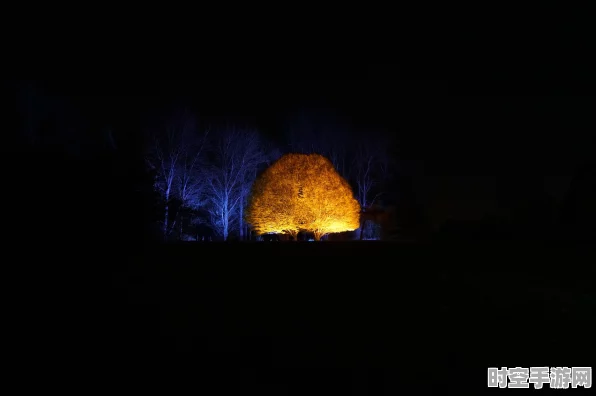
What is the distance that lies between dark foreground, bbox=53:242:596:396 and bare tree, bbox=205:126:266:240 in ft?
68.0

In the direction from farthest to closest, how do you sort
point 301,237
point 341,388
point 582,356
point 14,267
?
point 301,237, point 14,267, point 582,356, point 341,388

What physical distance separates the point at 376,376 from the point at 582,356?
8.58ft

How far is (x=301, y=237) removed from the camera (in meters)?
26.5

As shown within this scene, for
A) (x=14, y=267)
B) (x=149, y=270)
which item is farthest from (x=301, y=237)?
(x=14, y=267)

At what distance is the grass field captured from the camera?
170 inches

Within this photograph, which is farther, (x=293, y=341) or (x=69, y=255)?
(x=69, y=255)

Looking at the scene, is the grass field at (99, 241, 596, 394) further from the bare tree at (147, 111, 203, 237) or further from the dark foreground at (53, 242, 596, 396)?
the bare tree at (147, 111, 203, 237)

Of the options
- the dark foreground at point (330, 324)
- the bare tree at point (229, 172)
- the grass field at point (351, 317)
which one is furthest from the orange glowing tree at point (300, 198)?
the dark foreground at point (330, 324)

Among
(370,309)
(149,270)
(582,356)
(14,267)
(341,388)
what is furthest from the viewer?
(149,270)

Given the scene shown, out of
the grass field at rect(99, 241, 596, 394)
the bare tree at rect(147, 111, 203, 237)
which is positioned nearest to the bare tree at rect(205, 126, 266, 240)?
the bare tree at rect(147, 111, 203, 237)

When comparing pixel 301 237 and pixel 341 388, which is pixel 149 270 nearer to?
pixel 341 388

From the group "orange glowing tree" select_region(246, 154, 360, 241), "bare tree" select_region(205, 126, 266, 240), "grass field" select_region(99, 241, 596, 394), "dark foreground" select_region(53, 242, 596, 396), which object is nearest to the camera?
"dark foreground" select_region(53, 242, 596, 396)

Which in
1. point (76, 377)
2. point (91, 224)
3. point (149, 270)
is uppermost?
point (91, 224)

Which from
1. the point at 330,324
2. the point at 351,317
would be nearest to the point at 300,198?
the point at 351,317
